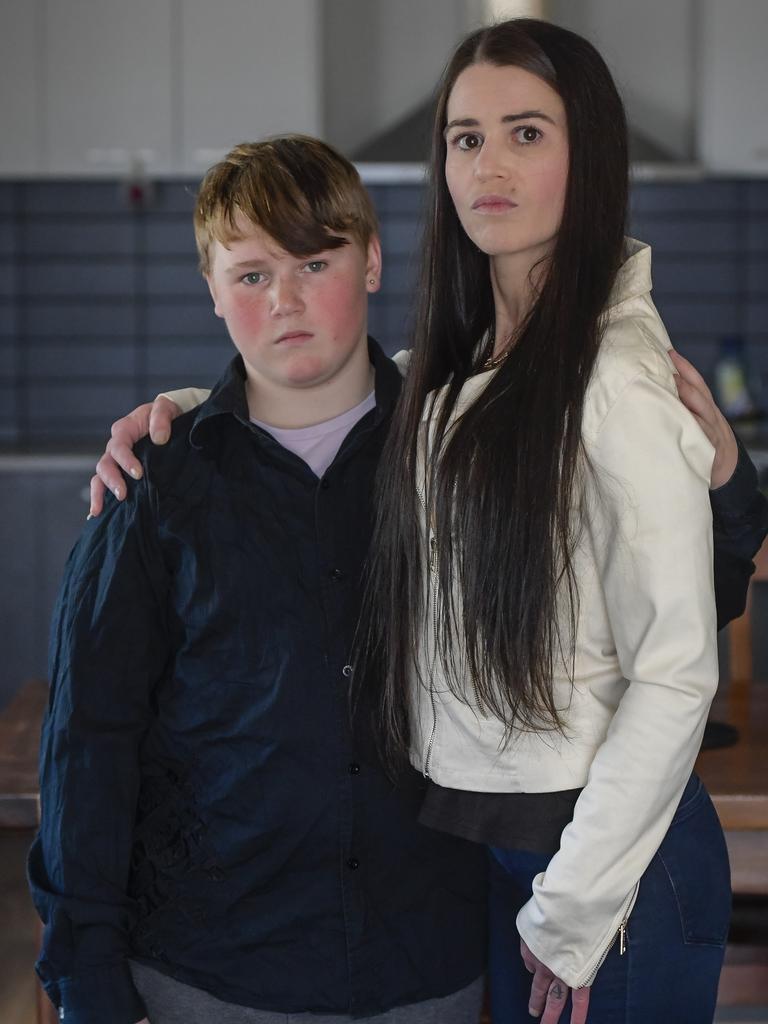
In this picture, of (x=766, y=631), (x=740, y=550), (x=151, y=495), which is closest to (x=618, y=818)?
(x=740, y=550)

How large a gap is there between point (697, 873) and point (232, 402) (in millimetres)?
570

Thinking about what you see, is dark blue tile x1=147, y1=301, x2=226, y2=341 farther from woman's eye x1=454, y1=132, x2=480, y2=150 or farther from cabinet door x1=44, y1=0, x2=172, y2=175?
woman's eye x1=454, y1=132, x2=480, y2=150

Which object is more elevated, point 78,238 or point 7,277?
point 78,238

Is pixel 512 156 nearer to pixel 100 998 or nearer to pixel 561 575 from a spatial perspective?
pixel 561 575

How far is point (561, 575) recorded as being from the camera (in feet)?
3.27

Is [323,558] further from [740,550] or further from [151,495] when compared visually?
[740,550]

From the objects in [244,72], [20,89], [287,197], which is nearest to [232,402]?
[287,197]

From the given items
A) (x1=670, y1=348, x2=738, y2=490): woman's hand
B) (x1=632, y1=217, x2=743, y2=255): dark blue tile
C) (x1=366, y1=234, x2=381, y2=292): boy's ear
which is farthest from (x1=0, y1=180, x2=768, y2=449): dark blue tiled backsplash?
(x1=670, y1=348, x2=738, y2=490): woman's hand

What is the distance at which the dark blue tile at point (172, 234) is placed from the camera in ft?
13.2

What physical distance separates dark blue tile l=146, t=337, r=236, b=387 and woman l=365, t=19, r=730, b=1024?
3012 mm

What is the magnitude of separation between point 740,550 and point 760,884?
17.6 inches

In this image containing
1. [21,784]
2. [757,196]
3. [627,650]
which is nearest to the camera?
[627,650]

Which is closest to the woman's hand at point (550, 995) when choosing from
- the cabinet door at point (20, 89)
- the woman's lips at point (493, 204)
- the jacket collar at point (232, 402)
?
the jacket collar at point (232, 402)

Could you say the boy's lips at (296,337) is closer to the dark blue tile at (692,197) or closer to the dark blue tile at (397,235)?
the dark blue tile at (397,235)
